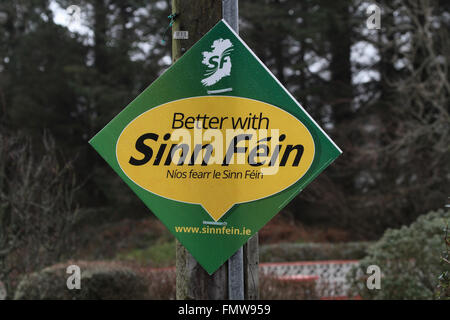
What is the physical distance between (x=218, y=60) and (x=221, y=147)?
413 millimetres

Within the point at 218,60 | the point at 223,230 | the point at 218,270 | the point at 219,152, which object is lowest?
Result: the point at 218,270

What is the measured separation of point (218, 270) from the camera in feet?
8.63

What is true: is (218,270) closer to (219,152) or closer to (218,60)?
(219,152)

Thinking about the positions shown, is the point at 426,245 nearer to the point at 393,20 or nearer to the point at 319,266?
the point at 319,266

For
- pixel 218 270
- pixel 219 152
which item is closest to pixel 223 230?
pixel 218 270

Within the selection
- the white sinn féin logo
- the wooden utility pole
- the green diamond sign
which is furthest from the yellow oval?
the wooden utility pole

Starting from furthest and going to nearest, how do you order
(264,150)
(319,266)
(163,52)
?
1. (163,52)
2. (319,266)
3. (264,150)

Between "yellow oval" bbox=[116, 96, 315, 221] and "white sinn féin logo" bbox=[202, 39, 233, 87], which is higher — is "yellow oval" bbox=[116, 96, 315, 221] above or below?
below

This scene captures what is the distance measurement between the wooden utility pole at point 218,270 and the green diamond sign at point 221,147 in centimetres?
7

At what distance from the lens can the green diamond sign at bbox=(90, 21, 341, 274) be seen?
2.55 meters

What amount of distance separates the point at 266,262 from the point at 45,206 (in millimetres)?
6654

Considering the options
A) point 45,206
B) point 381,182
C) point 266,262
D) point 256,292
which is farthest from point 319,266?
point 256,292

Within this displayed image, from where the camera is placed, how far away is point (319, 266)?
12.9 meters

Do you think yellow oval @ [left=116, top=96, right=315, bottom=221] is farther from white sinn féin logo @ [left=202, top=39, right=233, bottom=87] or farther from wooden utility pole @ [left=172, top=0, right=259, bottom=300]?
wooden utility pole @ [left=172, top=0, right=259, bottom=300]
